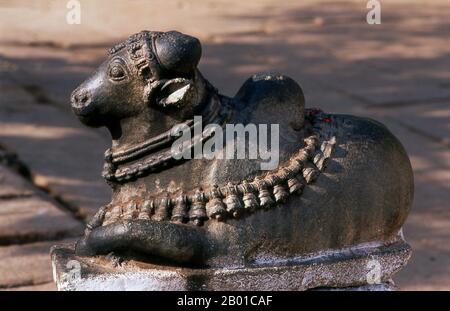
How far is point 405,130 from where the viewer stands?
19.7 feet

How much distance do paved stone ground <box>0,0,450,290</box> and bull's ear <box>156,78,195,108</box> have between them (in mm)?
1891

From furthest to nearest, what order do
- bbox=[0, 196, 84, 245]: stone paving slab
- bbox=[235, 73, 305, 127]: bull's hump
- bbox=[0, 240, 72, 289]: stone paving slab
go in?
bbox=[0, 196, 84, 245]: stone paving slab < bbox=[0, 240, 72, 289]: stone paving slab < bbox=[235, 73, 305, 127]: bull's hump

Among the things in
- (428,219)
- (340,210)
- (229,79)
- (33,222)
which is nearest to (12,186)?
(33,222)

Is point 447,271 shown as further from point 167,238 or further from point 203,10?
point 203,10

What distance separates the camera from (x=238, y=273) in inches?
96.0

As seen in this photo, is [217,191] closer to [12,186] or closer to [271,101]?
[271,101]

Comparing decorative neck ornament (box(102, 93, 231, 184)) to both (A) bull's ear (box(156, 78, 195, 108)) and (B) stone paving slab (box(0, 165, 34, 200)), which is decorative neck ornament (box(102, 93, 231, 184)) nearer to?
(A) bull's ear (box(156, 78, 195, 108))

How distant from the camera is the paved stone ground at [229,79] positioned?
15.1 feet

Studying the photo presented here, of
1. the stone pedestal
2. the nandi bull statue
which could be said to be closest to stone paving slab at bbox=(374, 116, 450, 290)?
the stone pedestal

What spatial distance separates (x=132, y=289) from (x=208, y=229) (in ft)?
0.81

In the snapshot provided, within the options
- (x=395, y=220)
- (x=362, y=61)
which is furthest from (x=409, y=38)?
(x=395, y=220)

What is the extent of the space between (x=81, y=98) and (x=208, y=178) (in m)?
0.39

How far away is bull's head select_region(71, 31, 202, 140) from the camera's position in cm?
240

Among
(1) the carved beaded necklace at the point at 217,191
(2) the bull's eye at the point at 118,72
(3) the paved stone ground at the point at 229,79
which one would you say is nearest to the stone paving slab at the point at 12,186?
(3) the paved stone ground at the point at 229,79
